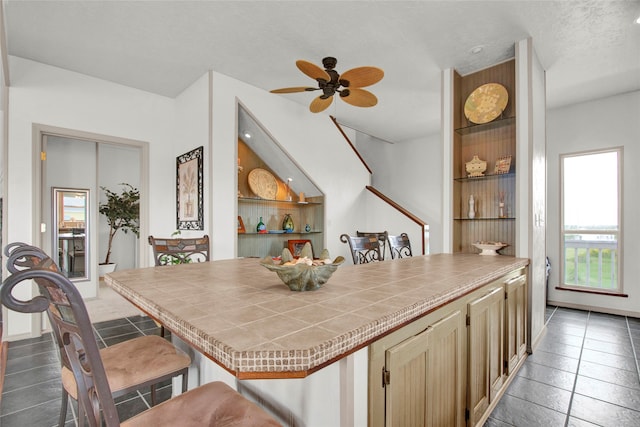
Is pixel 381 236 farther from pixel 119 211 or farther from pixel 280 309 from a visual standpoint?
pixel 119 211

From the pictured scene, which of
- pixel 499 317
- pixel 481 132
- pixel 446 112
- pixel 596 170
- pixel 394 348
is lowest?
pixel 499 317

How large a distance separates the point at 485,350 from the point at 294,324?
4.45 ft

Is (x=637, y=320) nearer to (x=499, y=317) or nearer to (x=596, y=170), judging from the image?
(x=596, y=170)

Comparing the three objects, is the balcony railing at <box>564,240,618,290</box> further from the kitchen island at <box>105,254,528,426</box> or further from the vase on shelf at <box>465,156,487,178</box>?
the kitchen island at <box>105,254,528,426</box>

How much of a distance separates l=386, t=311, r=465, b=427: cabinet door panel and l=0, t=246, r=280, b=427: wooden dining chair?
395 mm

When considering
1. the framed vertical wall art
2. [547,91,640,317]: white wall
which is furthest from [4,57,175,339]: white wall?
[547,91,640,317]: white wall

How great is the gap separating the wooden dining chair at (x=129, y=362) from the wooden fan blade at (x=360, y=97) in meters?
2.62

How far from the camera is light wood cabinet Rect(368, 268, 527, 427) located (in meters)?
0.96

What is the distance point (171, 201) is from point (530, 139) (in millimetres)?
4089

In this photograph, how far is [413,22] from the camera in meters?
2.62


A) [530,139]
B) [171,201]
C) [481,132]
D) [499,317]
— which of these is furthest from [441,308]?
[171,201]

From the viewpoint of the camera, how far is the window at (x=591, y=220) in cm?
401

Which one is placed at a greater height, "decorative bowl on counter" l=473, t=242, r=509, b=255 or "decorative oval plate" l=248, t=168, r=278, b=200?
"decorative oval plate" l=248, t=168, r=278, b=200

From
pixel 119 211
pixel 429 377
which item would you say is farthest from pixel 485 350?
pixel 119 211
